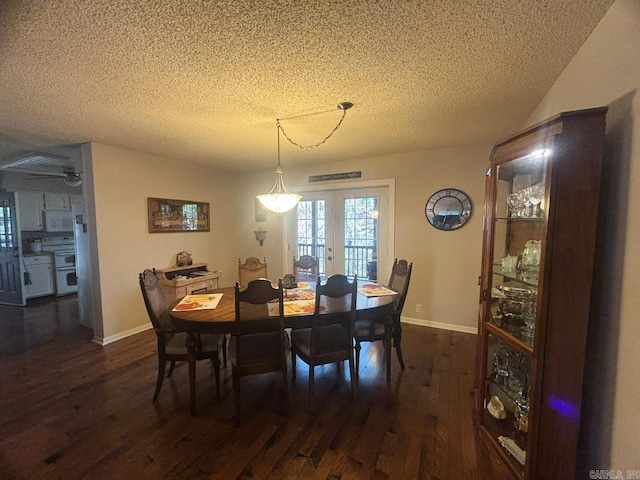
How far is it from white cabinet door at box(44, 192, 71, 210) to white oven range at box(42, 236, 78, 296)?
2.04ft

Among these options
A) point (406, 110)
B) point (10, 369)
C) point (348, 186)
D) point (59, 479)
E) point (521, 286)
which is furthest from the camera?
point (348, 186)

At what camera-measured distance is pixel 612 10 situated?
1189 mm

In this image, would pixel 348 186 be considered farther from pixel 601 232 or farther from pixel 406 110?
pixel 601 232

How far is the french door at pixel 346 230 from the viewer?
398 cm

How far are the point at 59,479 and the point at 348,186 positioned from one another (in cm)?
384

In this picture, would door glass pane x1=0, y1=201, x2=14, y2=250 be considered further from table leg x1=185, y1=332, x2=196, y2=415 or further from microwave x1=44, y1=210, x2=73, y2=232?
table leg x1=185, y1=332, x2=196, y2=415

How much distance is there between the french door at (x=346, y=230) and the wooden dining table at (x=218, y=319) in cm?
178

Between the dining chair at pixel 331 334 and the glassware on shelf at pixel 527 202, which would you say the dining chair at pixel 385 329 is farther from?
the glassware on shelf at pixel 527 202

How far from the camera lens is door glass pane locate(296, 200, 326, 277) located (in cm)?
439

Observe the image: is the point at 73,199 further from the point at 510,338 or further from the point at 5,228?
the point at 510,338

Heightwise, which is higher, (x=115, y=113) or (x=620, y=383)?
(x=115, y=113)

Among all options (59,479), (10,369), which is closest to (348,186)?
(59,479)

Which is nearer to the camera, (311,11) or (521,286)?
(311,11)

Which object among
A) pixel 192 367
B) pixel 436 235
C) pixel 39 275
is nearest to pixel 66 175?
pixel 39 275
